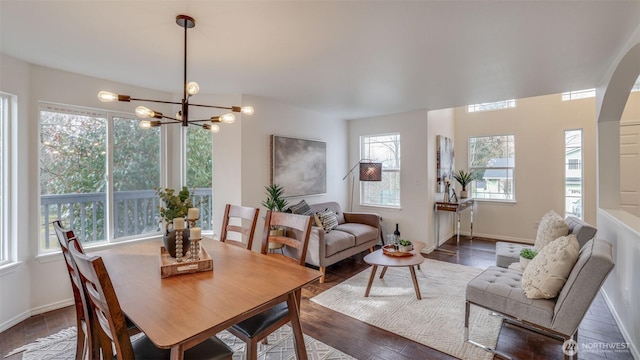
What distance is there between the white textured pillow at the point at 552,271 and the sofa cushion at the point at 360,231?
7.60 ft

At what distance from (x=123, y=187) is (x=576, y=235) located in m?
4.99

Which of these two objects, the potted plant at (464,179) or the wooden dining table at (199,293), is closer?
the wooden dining table at (199,293)

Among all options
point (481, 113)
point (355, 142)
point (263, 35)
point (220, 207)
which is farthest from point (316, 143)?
point (481, 113)

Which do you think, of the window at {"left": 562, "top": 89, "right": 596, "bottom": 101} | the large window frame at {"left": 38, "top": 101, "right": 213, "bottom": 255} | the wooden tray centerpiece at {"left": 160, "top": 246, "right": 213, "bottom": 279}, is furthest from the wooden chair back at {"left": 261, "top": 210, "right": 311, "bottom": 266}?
the window at {"left": 562, "top": 89, "right": 596, "bottom": 101}

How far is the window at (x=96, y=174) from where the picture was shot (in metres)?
2.96

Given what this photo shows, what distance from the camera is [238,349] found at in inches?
89.4

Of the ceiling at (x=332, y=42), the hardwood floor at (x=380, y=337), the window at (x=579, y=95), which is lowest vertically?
the hardwood floor at (x=380, y=337)

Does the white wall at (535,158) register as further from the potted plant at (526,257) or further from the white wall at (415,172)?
the potted plant at (526,257)

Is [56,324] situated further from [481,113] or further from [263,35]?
[481,113]

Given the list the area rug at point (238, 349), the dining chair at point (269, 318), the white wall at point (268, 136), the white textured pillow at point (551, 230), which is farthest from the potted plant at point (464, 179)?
the dining chair at point (269, 318)

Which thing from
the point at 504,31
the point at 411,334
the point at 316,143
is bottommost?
the point at 411,334

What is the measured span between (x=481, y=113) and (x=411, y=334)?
5.11 meters

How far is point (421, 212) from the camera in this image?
4.79 m

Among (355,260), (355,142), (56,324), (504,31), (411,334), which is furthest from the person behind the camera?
(355,142)
